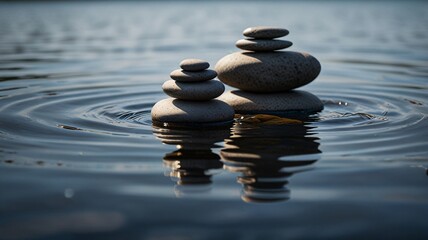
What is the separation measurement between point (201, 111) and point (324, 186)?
3.37 metres

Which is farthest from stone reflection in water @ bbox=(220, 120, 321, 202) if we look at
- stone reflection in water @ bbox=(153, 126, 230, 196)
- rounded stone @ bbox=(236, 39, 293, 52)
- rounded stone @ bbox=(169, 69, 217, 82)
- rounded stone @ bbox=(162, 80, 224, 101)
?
rounded stone @ bbox=(236, 39, 293, 52)

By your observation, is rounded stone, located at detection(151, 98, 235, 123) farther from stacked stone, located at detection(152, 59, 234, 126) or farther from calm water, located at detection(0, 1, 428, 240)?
calm water, located at detection(0, 1, 428, 240)

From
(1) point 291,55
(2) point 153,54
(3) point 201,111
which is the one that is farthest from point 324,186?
(2) point 153,54

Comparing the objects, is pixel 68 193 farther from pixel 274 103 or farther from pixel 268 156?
pixel 274 103

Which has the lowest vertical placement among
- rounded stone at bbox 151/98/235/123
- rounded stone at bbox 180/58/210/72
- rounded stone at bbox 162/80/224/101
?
rounded stone at bbox 151/98/235/123

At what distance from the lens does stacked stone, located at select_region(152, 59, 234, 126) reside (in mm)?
8898

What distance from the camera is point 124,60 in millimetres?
18984

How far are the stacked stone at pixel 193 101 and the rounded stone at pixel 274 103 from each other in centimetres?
93

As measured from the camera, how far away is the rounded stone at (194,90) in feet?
29.4

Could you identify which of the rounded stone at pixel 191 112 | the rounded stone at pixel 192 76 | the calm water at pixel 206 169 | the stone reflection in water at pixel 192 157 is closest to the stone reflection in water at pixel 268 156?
the calm water at pixel 206 169

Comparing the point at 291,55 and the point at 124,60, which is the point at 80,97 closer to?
the point at 291,55

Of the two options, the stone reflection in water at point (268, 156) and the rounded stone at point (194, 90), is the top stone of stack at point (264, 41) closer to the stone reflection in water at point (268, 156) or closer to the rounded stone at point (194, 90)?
the rounded stone at point (194, 90)

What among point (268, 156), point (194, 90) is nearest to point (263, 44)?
point (194, 90)

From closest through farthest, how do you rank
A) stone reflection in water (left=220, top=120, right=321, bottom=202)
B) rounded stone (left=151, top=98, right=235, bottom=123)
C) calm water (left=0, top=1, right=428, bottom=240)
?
1. calm water (left=0, top=1, right=428, bottom=240)
2. stone reflection in water (left=220, top=120, right=321, bottom=202)
3. rounded stone (left=151, top=98, right=235, bottom=123)
